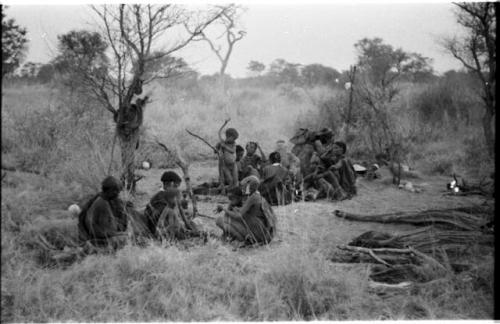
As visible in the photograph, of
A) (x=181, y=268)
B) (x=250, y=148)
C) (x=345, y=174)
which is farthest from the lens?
(x=250, y=148)

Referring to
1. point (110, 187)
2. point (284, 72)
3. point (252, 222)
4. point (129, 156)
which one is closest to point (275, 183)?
point (252, 222)

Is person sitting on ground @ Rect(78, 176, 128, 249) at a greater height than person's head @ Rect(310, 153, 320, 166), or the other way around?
person's head @ Rect(310, 153, 320, 166)

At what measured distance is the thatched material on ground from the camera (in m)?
5.43

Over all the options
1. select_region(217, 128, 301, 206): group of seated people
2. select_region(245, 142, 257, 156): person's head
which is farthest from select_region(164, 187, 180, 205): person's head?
select_region(245, 142, 257, 156): person's head

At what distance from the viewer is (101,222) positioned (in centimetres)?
472

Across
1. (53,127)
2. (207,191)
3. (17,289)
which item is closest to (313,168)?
(207,191)

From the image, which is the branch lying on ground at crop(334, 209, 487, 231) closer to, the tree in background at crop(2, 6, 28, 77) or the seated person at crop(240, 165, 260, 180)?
the seated person at crop(240, 165, 260, 180)

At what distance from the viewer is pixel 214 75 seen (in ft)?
91.8

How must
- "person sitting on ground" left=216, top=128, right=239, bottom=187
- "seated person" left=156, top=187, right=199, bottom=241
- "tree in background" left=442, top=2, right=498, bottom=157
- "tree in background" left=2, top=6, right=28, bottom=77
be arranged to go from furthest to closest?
"person sitting on ground" left=216, top=128, right=239, bottom=187 → "tree in background" left=442, top=2, right=498, bottom=157 → "seated person" left=156, top=187, right=199, bottom=241 → "tree in background" left=2, top=6, right=28, bottom=77

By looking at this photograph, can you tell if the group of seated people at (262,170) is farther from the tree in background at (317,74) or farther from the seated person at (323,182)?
the tree in background at (317,74)

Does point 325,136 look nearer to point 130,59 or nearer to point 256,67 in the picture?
point 130,59

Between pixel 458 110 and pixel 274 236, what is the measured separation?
1054 centimetres

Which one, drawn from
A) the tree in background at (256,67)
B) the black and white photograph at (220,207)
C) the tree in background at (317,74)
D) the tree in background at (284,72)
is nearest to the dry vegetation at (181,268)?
the black and white photograph at (220,207)

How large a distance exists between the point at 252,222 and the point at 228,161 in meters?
2.89
